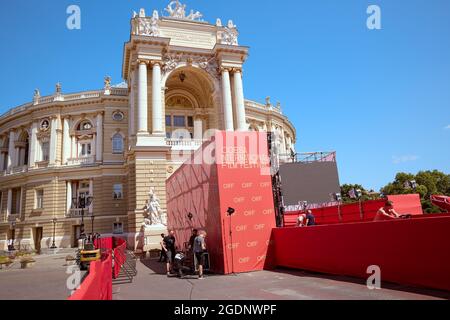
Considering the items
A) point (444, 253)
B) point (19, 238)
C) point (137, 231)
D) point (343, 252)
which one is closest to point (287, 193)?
point (137, 231)

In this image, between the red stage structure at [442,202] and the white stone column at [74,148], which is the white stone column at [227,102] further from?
the red stage structure at [442,202]

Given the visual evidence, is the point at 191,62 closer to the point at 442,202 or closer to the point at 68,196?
the point at 68,196

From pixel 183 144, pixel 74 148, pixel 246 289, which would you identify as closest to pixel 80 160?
pixel 74 148

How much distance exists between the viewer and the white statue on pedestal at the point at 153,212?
25328 mm

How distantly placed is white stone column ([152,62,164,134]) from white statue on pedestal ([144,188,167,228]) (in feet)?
19.1

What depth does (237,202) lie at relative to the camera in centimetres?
→ 1186

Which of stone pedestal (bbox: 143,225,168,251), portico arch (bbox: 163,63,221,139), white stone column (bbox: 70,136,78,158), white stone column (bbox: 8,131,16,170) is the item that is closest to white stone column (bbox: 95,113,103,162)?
white stone column (bbox: 70,136,78,158)

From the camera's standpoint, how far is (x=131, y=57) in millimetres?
31281

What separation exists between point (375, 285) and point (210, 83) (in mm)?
27615

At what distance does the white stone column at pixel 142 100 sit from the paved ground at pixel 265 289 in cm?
1871

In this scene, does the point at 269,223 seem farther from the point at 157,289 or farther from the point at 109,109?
the point at 109,109

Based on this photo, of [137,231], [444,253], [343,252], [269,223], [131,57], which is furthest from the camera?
[131,57]

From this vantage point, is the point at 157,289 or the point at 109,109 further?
the point at 109,109
